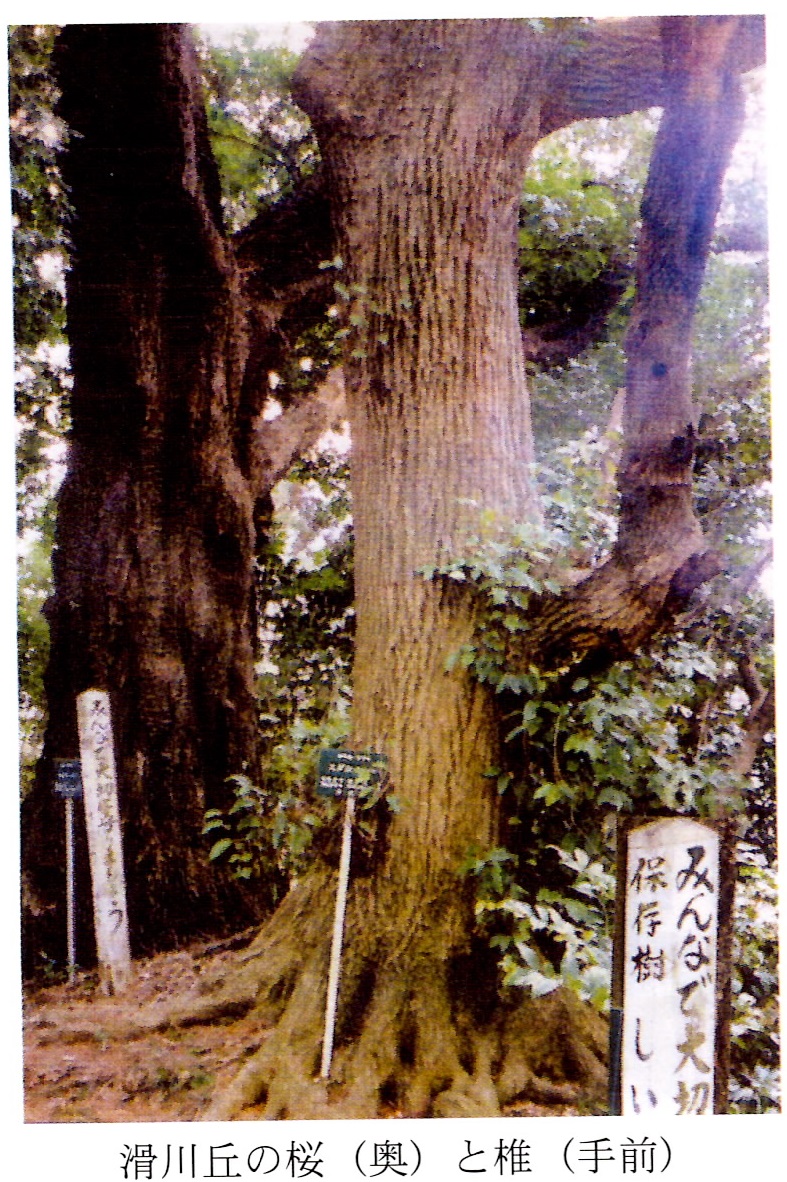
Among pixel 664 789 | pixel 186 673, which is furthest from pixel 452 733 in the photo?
pixel 186 673

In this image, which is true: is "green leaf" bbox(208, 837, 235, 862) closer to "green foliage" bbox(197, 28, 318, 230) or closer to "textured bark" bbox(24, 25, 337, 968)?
"textured bark" bbox(24, 25, 337, 968)

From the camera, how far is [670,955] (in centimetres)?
208

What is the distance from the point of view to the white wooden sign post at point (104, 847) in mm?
2822

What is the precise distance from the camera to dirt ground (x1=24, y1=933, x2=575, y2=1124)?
2.55 metres

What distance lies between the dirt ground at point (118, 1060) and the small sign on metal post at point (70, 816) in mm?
102

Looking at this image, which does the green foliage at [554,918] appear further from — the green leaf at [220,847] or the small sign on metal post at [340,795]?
the green leaf at [220,847]

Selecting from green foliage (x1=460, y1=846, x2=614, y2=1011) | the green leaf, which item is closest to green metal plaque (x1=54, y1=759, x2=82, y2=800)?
the green leaf

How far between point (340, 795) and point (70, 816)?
904 mm

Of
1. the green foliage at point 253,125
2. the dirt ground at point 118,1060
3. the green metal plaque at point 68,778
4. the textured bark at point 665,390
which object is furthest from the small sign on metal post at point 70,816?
the green foliage at point 253,125

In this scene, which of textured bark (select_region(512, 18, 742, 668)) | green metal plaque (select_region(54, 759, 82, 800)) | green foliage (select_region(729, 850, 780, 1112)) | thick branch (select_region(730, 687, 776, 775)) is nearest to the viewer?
textured bark (select_region(512, 18, 742, 668))

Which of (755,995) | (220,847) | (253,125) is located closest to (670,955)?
(755,995)

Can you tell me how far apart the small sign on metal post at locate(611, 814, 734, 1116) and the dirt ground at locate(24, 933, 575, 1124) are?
20.4 inches

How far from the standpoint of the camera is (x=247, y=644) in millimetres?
3207

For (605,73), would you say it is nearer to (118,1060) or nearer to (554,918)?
(554,918)
